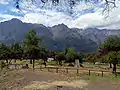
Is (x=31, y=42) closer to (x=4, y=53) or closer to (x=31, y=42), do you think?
(x=31, y=42)

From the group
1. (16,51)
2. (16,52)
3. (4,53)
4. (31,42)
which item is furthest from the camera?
(16,51)

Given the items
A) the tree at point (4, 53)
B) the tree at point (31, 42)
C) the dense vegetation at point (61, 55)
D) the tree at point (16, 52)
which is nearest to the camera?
the dense vegetation at point (61, 55)

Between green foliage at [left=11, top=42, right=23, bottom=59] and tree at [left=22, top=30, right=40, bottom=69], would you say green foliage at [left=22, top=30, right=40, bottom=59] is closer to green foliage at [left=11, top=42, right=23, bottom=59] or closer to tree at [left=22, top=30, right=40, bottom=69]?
tree at [left=22, top=30, right=40, bottom=69]

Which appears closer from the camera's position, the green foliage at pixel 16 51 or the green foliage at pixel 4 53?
the green foliage at pixel 4 53

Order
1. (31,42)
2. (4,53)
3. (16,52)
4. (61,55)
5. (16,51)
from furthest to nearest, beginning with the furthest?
(16,51), (16,52), (61,55), (4,53), (31,42)

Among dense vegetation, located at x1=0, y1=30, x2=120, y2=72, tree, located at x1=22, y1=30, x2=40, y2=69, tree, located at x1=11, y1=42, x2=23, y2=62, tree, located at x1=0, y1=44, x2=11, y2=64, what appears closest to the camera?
dense vegetation, located at x1=0, y1=30, x2=120, y2=72

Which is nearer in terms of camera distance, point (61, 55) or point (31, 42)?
point (31, 42)

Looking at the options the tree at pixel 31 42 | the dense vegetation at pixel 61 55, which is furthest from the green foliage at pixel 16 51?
the tree at pixel 31 42

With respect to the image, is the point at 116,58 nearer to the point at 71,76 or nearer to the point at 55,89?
the point at 71,76

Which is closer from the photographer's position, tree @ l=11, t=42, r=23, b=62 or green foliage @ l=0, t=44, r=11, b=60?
green foliage @ l=0, t=44, r=11, b=60

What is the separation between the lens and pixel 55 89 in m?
30.0

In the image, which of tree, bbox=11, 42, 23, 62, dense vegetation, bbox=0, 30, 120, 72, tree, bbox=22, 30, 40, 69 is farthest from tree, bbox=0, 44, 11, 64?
tree, bbox=22, 30, 40, 69

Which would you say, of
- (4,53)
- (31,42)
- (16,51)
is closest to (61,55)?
(16,51)

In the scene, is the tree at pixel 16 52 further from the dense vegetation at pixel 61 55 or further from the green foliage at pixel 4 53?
the green foliage at pixel 4 53
